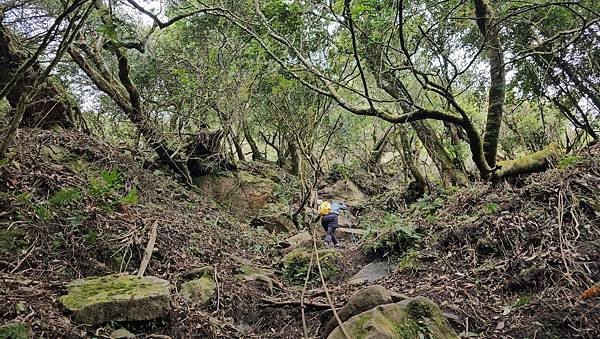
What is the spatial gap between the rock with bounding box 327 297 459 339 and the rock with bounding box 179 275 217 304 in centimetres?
199

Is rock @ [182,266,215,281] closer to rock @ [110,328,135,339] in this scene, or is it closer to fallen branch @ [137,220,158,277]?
fallen branch @ [137,220,158,277]

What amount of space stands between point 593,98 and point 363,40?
6627 mm

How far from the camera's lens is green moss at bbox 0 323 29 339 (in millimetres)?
2801

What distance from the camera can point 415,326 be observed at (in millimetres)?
3613

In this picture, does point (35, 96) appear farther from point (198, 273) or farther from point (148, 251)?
point (198, 273)

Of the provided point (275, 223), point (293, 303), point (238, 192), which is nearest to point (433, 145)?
point (275, 223)

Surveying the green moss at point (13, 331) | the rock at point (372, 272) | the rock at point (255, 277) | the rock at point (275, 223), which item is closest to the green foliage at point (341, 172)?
the rock at point (275, 223)

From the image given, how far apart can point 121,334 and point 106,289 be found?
0.66 m

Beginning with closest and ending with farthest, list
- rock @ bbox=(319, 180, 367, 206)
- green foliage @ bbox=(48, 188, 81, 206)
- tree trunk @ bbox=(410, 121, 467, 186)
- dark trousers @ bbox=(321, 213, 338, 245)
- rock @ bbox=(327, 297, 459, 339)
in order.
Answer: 1. rock @ bbox=(327, 297, 459, 339)
2. green foliage @ bbox=(48, 188, 81, 206)
3. dark trousers @ bbox=(321, 213, 338, 245)
4. tree trunk @ bbox=(410, 121, 467, 186)
5. rock @ bbox=(319, 180, 367, 206)

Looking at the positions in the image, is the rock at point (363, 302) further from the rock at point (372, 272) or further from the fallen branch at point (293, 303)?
the rock at point (372, 272)

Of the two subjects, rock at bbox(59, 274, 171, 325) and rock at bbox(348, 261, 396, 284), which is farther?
rock at bbox(348, 261, 396, 284)

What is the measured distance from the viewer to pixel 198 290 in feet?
16.7

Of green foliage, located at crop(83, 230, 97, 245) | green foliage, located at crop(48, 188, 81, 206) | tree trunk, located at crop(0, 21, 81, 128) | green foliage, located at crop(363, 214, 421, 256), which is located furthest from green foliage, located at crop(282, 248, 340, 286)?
tree trunk, located at crop(0, 21, 81, 128)

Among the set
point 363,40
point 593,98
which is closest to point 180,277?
point 363,40
